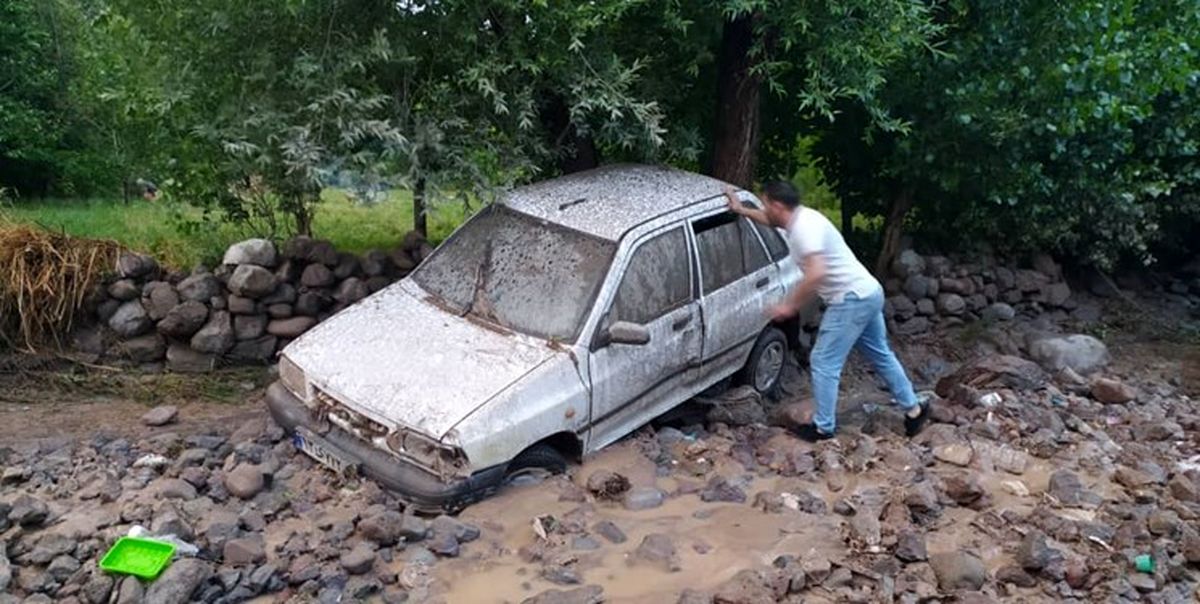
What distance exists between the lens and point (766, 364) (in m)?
7.57

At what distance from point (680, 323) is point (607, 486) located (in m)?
1.25

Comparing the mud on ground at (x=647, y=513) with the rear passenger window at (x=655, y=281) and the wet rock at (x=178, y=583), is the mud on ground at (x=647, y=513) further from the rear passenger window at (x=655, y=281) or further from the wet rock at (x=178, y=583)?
the rear passenger window at (x=655, y=281)

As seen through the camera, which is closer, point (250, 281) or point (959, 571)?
point (959, 571)

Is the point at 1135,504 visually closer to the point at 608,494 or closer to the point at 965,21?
the point at 608,494

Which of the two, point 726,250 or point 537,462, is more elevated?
point 726,250

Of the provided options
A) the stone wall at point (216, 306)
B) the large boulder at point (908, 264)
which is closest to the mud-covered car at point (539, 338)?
the stone wall at point (216, 306)

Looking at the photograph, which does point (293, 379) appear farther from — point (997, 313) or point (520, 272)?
point (997, 313)

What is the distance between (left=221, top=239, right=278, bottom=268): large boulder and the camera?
7.68 m

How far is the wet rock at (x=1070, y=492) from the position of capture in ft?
19.4

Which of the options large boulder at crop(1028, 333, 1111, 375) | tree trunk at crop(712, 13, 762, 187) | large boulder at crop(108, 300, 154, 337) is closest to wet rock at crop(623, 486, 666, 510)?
tree trunk at crop(712, 13, 762, 187)

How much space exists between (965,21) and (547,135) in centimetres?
361

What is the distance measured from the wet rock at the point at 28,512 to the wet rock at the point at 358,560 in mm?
1588

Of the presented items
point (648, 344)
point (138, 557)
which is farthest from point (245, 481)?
point (648, 344)

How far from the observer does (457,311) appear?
634 cm
